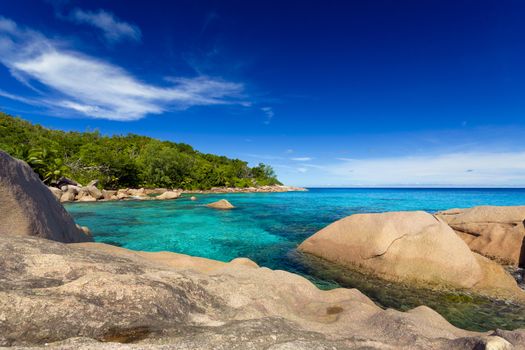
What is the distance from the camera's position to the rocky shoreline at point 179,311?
2434 mm

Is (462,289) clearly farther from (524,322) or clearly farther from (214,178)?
(214,178)

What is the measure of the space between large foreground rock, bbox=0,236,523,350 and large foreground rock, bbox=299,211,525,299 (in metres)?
4.31

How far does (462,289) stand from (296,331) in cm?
725

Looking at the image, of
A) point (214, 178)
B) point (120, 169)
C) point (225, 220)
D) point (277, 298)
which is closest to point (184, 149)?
point (214, 178)

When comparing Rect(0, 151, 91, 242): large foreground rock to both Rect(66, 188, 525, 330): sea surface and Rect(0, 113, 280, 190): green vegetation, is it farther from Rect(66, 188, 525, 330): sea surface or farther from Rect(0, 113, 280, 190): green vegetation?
Rect(0, 113, 280, 190): green vegetation

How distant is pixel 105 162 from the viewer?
53.9 m

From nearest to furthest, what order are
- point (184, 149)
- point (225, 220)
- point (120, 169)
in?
1. point (225, 220)
2. point (120, 169)
3. point (184, 149)

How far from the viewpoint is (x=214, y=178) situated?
252 ft

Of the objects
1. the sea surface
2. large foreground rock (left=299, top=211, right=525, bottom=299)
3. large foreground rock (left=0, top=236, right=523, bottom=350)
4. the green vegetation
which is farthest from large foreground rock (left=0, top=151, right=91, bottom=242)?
the green vegetation

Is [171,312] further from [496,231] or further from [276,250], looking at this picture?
[496,231]

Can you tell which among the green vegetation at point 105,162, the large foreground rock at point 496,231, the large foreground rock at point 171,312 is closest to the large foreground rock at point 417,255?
the large foreground rock at point 496,231

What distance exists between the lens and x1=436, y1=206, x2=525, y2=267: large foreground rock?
9758mm

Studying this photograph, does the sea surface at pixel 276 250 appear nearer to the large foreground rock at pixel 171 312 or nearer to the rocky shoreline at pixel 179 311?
the rocky shoreline at pixel 179 311

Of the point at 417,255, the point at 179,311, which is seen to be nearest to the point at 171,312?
the point at 179,311
